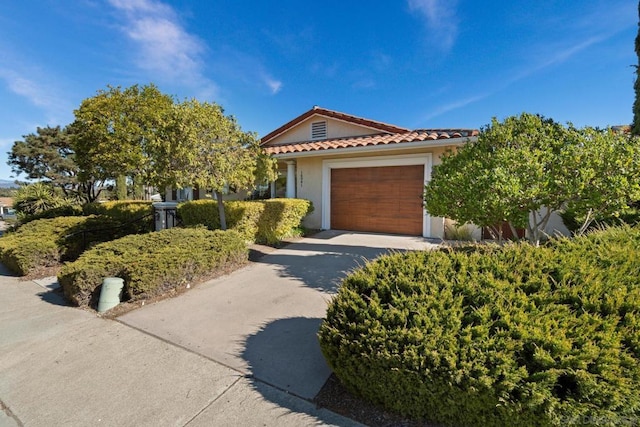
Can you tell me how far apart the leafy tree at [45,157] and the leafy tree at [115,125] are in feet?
59.1

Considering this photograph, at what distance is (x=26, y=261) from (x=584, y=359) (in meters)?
10.4

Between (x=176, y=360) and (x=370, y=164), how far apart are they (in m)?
8.25

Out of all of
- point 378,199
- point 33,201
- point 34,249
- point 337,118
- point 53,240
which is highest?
point 337,118

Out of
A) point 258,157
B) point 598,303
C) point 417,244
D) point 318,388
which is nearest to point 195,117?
point 258,157

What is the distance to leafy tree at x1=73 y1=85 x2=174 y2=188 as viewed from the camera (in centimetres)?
1224

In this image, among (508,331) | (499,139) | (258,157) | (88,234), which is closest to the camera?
(508,331)

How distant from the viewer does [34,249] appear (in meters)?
6.93

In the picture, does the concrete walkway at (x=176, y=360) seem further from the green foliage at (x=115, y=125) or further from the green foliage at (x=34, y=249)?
the green foliage at (x=115, y=125)

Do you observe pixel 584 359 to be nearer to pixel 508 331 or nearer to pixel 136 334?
pixel 508 331

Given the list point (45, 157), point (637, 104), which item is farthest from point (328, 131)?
point (45, 157)

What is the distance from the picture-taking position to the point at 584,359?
1.76m

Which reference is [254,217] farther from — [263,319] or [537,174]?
[537,174]

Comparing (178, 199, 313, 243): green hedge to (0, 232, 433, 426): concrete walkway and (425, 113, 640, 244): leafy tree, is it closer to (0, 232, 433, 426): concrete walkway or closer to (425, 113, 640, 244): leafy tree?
(0, 232, 433, 426): concrete walkway

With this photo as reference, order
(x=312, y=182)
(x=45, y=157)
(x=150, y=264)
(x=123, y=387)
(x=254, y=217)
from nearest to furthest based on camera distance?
1. (x=123, y=387)
2. (x=150, y=264)
3. (x=254, y=217)
4. (x=312, y=182)
5. (x=45, y=157)
